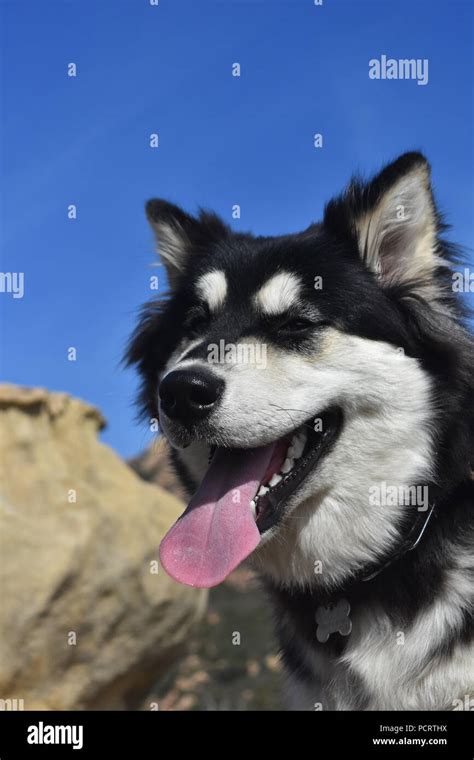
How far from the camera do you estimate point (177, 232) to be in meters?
4.39

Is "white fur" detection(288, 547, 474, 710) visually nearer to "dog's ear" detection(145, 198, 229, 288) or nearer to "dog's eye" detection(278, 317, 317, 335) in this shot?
"dog's eye" detection(278, 317, 317, 335)

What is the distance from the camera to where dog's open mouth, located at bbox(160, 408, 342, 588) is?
10.5 ft

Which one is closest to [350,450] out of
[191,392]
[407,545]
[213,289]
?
[407,545]

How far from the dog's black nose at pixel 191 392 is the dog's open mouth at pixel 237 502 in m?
0.33

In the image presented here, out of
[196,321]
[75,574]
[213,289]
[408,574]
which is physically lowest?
[75,574]

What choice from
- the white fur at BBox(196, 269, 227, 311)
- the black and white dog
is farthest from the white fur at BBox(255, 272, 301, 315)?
the white fur at BBox(196, 269, 227, 311)

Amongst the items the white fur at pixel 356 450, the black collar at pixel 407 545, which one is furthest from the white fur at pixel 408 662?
the white fur at pixel 356 450

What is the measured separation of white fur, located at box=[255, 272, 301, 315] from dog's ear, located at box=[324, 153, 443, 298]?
37 cm

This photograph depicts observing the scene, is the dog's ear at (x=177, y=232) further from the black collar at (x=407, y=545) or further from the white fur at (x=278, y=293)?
the black collar at (x=407, y=545)

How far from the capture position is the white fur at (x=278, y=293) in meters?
3.48

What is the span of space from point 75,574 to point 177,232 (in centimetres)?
309

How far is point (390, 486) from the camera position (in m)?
3.39

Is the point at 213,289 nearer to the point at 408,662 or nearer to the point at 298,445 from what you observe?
the point at 298,445
